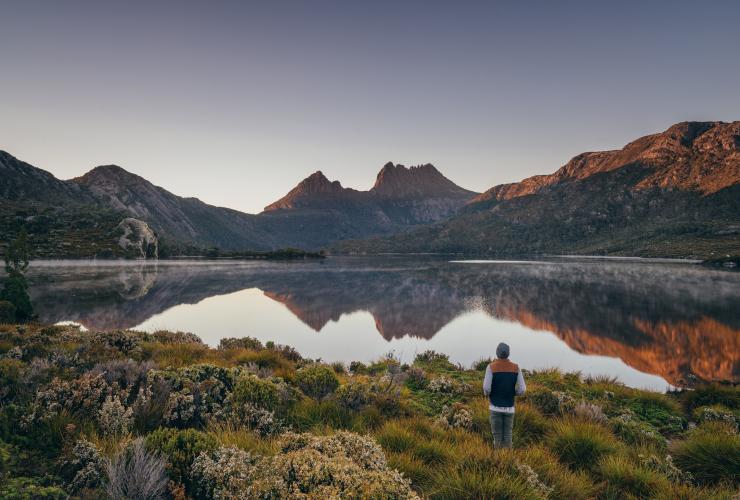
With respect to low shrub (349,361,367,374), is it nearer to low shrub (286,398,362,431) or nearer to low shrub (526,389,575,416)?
low shrub (526,389,575,416)

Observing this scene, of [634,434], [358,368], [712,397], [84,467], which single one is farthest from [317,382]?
[712,397]

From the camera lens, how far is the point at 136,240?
121 m

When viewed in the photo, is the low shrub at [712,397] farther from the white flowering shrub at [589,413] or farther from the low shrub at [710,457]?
the low shrub at [710,457]

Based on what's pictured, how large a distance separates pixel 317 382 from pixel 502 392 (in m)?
5.30

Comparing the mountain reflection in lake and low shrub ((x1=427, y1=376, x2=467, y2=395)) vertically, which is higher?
low shrub ((x1=427, y1=376, x2=467, y2=395))

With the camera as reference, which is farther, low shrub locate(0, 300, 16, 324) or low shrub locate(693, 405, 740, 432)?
low shrub locate(0, 300, 16, 324)

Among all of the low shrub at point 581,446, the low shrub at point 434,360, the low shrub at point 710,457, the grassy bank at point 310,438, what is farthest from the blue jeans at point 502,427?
the low shrub at point 434,360

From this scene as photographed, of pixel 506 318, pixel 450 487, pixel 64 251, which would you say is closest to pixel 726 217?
pixel 506 318

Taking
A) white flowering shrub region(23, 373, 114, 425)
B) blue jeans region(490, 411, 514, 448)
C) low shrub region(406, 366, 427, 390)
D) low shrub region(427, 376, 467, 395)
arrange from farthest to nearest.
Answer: low shrub region(406, 366, 427, 390)
low shrub region(427, 376, 467, 395)
blue jeans region(490, 411, 514, 448)
white flowering shrub region(23, 373, 114, 425)

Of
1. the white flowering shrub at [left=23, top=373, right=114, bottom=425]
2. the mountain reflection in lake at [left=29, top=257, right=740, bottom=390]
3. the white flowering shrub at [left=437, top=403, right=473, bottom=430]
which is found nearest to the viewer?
the white flowering shrub at [left=23, top=373, right=114, bottom=425]

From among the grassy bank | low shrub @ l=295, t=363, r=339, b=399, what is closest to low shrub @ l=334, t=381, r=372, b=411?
the grassy bank

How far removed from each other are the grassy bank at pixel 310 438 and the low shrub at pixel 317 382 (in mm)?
41

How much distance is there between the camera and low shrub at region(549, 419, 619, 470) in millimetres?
7421

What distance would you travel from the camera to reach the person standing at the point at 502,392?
24.6ft
